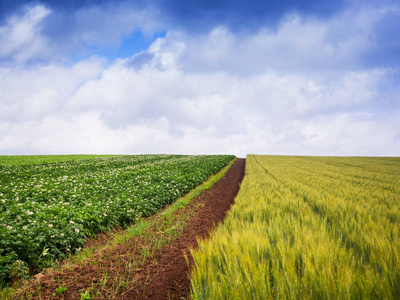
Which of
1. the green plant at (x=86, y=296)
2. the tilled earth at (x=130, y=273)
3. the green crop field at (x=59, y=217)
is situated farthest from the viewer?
the green crop field at (x=59, y=217)

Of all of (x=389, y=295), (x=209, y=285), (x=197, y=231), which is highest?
(x=389, y=295)

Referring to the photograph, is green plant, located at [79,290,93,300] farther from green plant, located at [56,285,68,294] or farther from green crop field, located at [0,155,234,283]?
green crop field, located at [0,155,234,283]

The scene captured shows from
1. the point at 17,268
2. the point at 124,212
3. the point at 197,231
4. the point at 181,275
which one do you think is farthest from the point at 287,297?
the point at 124,212

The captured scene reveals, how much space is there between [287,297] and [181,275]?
236 cm

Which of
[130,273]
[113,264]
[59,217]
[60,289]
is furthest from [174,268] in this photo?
[59,217]

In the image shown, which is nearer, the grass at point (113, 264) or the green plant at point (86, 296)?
the green plant at point (86, 296)

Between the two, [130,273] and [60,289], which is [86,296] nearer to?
[60,289]

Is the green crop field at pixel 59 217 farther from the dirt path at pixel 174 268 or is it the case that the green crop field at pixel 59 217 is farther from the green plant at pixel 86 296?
the dirt path at pixel 174 268

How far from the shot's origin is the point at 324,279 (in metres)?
2.27

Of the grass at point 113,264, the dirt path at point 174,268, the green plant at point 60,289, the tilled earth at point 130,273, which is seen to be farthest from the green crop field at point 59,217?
the dirt path at point 174,268

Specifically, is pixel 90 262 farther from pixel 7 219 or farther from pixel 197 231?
pixel 7 219

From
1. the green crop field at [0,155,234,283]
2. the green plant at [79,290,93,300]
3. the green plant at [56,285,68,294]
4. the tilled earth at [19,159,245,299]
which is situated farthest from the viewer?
the green crop field at [0,155,234,283]

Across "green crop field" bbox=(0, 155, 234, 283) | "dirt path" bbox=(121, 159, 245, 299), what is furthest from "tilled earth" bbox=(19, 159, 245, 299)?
"green crop field" bbox=(0, 155, 234, 283)

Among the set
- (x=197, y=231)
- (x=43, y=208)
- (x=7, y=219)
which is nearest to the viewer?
(x=7, y=219)
